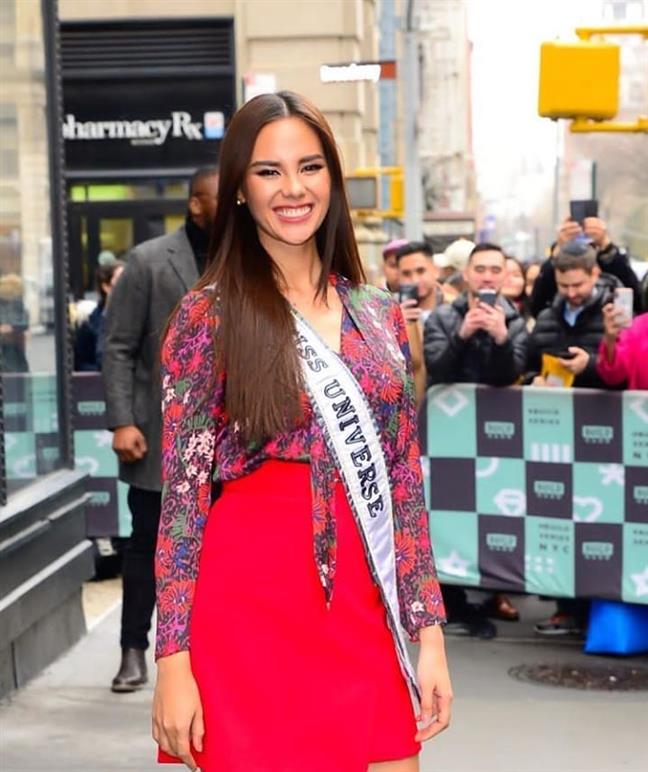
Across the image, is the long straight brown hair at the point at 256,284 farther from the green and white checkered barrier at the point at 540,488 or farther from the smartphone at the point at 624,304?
the green and white checkered barrier at the point at 540,488

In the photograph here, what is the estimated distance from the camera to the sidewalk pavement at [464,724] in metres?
6.13

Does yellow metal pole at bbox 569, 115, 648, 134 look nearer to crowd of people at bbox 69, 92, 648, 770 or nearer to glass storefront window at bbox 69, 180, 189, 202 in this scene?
glass storefront window at bbox 69, 180, 189, 202

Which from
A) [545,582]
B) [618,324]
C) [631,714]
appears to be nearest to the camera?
[631,714]

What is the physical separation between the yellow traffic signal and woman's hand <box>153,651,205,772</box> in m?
11.0

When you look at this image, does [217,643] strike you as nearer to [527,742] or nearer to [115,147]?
[527,742]

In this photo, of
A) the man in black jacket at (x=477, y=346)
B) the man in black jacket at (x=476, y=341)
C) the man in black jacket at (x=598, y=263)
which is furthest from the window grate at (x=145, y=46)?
A: the man in black jacket at (x=476, y=341)

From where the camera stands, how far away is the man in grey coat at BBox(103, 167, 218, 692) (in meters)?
6.70

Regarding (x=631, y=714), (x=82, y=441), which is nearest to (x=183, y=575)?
(x=631, y=714)

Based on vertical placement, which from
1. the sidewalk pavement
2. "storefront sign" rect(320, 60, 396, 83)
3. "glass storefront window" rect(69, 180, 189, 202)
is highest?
"storefront sign" rect(320, 60, 396, 83)

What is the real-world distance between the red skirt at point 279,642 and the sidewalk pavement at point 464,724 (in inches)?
109

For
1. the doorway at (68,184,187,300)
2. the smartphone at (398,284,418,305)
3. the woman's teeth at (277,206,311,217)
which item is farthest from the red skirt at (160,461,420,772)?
the doorway at (68,184,187,300)

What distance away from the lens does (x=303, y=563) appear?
327 centimetres

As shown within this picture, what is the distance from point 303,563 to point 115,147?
707 inches

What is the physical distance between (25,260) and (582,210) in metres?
4.48
